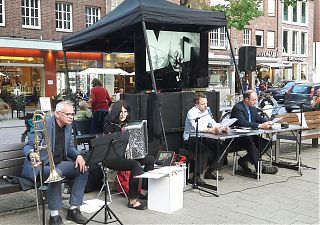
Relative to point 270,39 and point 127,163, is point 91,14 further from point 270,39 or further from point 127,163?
point 127,163

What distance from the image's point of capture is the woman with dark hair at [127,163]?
593 centimetres

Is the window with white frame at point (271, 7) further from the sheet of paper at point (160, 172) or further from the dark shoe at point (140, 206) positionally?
the dark shoe at point (140, 206)

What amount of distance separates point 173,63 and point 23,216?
4912mm

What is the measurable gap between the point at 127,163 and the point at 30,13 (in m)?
22.2

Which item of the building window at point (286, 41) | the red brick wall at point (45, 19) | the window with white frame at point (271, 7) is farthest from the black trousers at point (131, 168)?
the building window at point (286, 41)

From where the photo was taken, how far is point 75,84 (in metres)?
29.0

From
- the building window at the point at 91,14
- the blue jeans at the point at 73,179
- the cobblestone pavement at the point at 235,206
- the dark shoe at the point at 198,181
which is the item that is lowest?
the cobblestone pavement at the point at 235,206

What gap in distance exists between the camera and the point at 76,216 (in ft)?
17.6

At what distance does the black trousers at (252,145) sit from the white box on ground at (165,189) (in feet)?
6.95

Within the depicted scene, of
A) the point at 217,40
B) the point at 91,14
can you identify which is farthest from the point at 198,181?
the point at 217,40

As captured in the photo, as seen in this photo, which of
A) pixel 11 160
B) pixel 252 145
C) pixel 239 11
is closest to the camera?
pixel 11 160

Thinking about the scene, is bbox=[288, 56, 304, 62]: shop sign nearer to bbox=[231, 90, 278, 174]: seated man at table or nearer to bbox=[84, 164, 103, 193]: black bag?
bbox=[231, 90, 278, 174]: seated man at table

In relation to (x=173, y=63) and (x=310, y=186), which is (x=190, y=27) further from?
(x=310, y=186)

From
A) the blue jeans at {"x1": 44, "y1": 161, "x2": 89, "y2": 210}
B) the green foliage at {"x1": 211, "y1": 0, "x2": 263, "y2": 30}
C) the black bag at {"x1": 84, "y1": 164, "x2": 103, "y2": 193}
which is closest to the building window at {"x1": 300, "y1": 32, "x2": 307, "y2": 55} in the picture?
the green foliage at {"x1": 211, "y1": 0, "x2": 263, "y2": 30}
